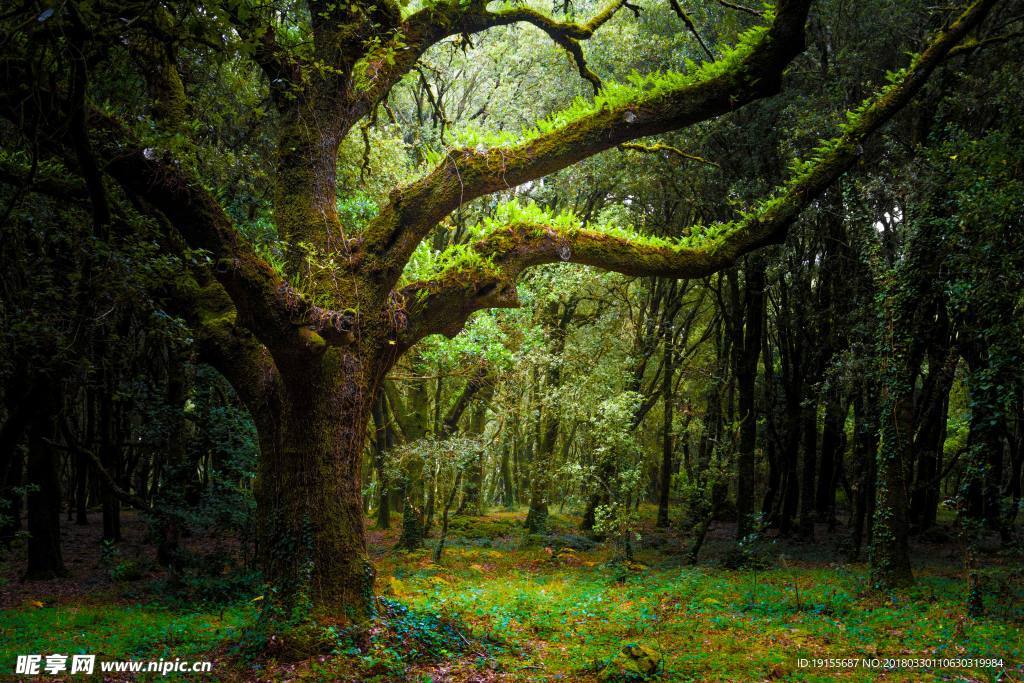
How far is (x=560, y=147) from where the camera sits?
5.86m

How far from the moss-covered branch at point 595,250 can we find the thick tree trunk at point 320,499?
38.4 inches

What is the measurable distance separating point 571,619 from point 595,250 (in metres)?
5.98

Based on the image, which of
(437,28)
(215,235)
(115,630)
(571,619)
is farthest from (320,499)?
(437,28)

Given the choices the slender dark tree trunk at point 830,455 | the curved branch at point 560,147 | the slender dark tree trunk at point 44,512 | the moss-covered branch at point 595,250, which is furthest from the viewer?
the slender dark tree trunk at point 830,455

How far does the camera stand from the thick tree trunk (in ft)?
18.6

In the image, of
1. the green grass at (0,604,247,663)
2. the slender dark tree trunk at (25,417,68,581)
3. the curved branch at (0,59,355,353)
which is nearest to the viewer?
the curved branch at (0,59,355,353)

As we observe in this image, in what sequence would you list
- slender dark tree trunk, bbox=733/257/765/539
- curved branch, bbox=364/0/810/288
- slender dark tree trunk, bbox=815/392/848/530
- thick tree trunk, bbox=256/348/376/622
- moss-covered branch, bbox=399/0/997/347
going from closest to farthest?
curved branch, bbox=364/0/810/288 < thick tree trunk, bbox=256/348/376/622 < moss-covered branch, bbox=399/0/997/347 < slender dark tree trunk, bbox=733/257/765/539 < slender dark tree trunk, bbox=815/392/848/530

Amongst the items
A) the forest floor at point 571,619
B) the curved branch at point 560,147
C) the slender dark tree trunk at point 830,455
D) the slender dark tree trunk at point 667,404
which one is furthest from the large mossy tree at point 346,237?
the slender dark tree trunk at point 667,404

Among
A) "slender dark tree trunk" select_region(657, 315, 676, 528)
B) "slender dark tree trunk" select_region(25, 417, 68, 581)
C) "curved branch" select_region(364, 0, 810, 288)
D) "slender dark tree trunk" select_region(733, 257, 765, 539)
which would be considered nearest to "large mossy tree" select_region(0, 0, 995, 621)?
"curved branch" select_region(364, 0, 810, 288)

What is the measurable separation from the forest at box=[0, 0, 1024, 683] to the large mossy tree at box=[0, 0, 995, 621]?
0.03m

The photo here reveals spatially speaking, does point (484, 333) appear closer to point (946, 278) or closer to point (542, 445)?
point (542, 445)

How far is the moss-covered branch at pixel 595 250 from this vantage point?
Result: 623 cm

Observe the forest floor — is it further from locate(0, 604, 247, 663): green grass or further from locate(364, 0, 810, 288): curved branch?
locate(364, 0, 810, 288): curved branch

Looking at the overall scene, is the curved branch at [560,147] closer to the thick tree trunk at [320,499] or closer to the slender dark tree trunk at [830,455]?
the thick tree trunk at [320,499]
